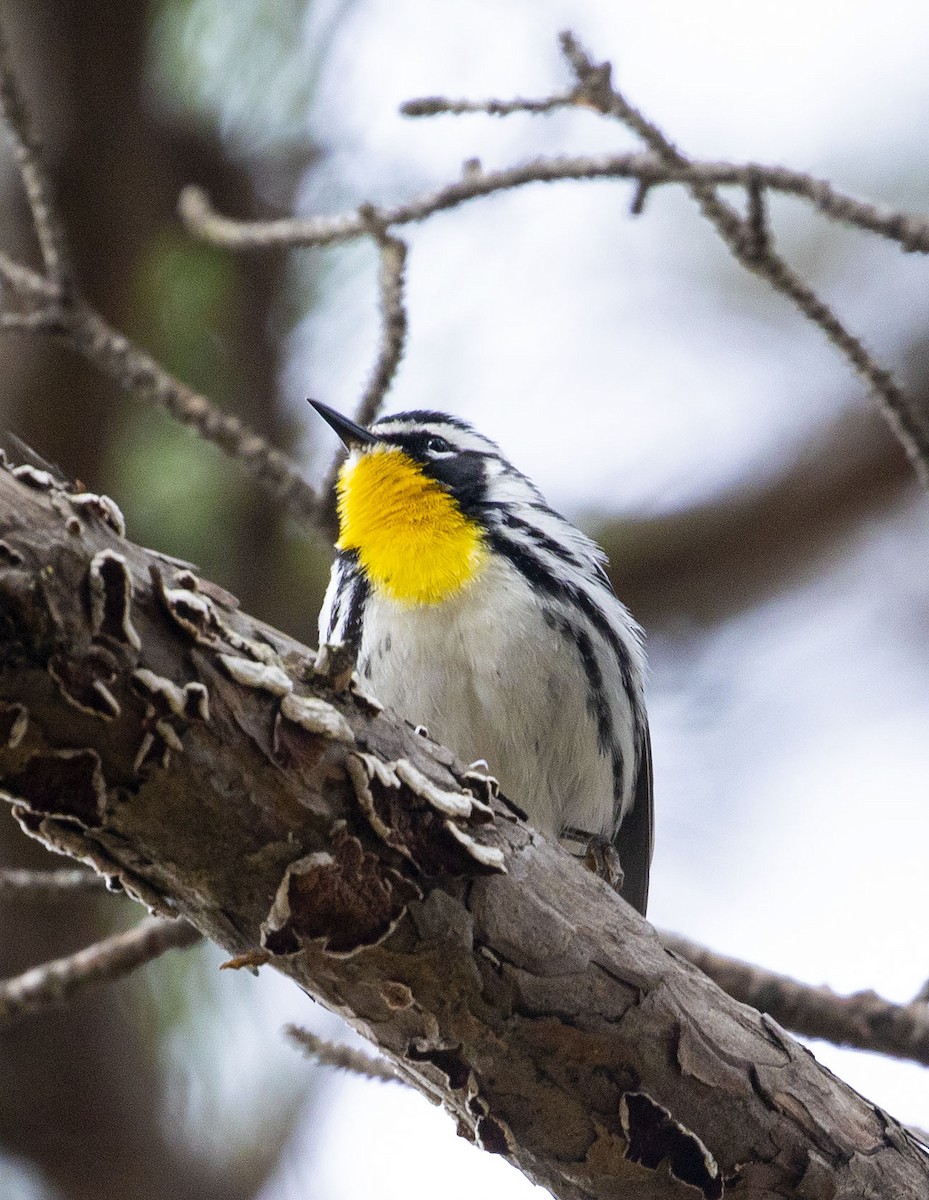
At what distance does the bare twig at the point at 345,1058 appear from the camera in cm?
261

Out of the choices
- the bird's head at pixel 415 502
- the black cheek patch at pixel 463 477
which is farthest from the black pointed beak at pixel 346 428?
the black cheek patch at pixel 463 477


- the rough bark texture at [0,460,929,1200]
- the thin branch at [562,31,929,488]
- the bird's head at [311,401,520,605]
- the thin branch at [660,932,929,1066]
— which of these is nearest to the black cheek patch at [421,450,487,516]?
the bird's head at [311,401,520,605]

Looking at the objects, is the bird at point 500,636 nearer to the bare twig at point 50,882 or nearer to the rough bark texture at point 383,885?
the bare twig at point 50,882

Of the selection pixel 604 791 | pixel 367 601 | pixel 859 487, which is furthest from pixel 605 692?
pixel 859 487

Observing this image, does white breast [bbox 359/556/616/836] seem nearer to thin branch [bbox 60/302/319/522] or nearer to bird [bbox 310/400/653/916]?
bird [bbox 310/400/653/916]

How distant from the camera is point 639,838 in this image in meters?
3.30

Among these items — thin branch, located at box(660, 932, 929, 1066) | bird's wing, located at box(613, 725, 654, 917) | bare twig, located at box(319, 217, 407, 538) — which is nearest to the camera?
thin branch, located at box(660, 932, 929, 1066)

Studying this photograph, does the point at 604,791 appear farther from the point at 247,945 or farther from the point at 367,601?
the point at 247,945

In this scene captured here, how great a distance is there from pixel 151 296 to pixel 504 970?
2462 millimetres

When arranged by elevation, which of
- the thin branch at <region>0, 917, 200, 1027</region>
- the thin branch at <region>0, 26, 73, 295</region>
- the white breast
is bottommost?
the thin branch at <region>0, 917, 200, 1027</region>

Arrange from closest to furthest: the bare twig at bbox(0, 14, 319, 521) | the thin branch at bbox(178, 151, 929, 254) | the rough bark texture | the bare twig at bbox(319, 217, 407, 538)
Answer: the rough bark texture
the thin branch at bbox(178, 151, 929, 254)
the bare twig at bbox(319, 217, 407, 538)
the bare twig at bbox(0, 14, 319, 521)

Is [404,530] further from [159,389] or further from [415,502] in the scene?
[159,389]

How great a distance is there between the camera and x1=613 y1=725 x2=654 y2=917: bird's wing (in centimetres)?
324

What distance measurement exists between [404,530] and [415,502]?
4.4 inches
